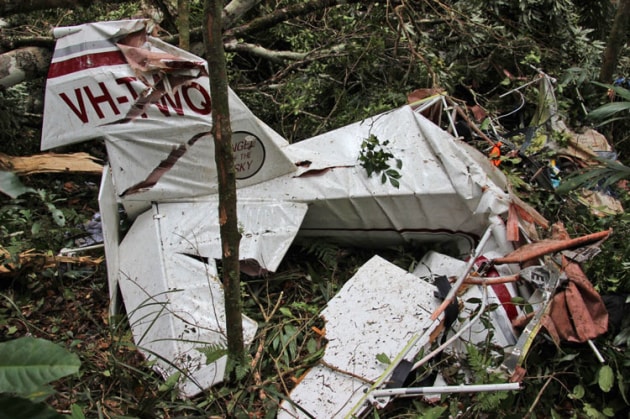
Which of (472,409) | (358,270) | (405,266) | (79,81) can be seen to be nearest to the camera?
(472,409)

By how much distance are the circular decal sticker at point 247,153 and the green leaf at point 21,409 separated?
6.57 feet

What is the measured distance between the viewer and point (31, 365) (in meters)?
1.34

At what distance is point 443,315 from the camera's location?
8.85 feet

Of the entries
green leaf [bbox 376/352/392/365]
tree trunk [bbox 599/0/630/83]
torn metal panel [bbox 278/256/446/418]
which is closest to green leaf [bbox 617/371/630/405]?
torn metal panel [bbox 278/256/446/418]

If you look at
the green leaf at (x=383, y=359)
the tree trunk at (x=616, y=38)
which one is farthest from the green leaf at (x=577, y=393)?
the tree trunk at (x=616, y=38)

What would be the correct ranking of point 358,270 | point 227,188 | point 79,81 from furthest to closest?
point 358,270 < point 79,81 < point 227,188

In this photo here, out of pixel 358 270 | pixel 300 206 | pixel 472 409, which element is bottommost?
pixel 472 409

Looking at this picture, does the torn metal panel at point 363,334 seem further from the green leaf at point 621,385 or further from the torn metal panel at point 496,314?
the green leaf at point 621,385

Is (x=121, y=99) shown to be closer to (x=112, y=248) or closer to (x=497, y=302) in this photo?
(x=112, y=248)

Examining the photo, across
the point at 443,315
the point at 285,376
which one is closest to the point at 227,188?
the point at 285,376

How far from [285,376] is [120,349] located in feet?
2.67

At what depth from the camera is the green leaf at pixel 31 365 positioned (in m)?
1.31

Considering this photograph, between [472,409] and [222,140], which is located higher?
[222,140]

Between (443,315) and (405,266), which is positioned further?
(405,266)
